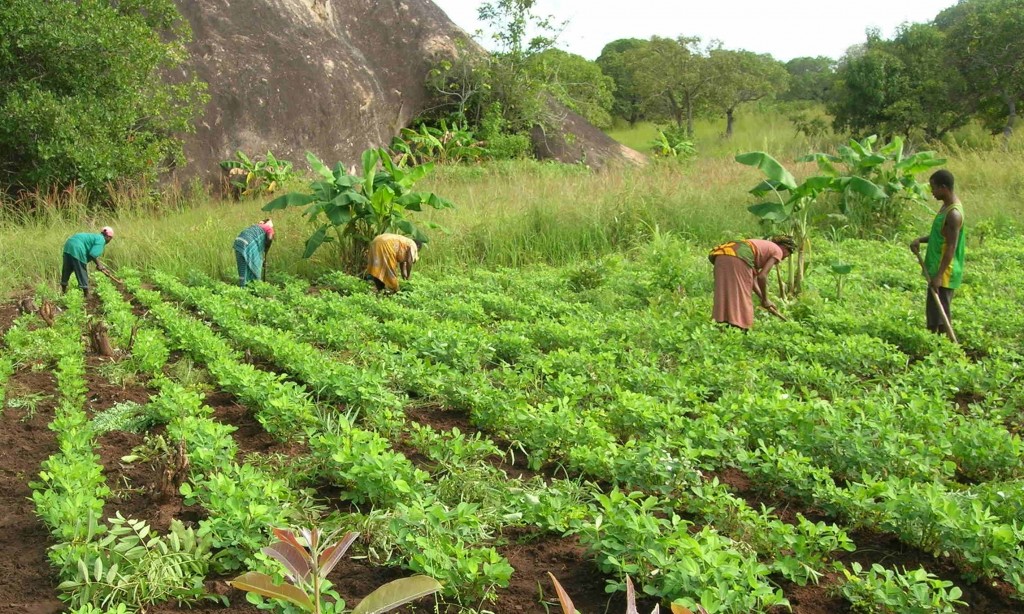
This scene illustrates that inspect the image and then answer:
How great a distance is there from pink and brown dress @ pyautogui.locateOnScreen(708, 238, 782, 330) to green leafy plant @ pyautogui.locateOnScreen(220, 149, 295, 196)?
35.9 ft

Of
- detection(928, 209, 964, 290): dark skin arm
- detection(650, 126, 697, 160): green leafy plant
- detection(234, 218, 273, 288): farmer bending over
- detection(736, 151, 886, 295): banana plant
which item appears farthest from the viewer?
detection(650, 126, 697, 160): green leafy plant

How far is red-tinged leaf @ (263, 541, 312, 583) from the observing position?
85.7 inches

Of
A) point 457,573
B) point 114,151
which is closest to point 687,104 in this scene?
point 114,151

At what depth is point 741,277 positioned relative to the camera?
21.5ft

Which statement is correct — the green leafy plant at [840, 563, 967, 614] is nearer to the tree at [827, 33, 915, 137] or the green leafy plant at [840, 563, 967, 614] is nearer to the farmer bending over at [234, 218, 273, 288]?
the farmer bending over at [234, 218, 273, 288]

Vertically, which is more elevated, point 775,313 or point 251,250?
point 251,250

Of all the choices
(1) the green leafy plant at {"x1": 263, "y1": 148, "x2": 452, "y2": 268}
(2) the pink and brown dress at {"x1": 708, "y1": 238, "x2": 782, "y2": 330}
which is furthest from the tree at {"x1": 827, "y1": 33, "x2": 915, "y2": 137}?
(2) the pink and brown dress at {"x1": 708, "y1": 238, "x2": 782, "y2": 330}

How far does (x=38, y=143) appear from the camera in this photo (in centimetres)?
1165

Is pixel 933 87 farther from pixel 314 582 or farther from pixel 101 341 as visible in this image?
pixel 314 582

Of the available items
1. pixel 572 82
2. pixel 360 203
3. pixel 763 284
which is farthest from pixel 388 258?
pixel 572 82

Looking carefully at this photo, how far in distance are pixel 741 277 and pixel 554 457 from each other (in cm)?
313

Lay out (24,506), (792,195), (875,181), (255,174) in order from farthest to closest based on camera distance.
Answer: (255,174)
(875,181)
(792,195)
(24,506)

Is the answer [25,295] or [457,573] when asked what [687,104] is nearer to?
[25,295]

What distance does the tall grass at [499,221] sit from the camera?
10242 millimetres
